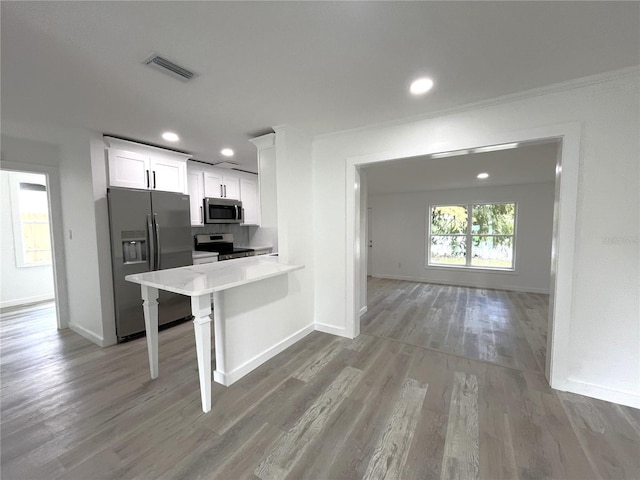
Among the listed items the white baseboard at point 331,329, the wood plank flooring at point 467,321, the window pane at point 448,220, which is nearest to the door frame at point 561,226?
the wood plank flooring at point 467,321

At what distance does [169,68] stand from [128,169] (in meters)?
2.07

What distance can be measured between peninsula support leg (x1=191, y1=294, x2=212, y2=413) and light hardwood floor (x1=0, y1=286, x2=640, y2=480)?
7.7 inches

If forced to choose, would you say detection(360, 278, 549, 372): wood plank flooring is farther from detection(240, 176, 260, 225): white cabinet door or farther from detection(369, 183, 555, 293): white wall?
detection(240, 176, 260, 225): white cabinet door

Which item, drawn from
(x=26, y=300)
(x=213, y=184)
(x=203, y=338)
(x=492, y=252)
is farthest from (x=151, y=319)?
(x=492, y=252)

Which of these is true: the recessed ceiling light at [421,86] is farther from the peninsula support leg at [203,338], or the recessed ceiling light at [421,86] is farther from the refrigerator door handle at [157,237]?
the refrigerator door handle at [157,237]

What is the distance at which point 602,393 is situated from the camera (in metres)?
2.01

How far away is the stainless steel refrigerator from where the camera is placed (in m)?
3.07

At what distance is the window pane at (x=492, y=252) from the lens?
233 inches

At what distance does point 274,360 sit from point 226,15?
273cm

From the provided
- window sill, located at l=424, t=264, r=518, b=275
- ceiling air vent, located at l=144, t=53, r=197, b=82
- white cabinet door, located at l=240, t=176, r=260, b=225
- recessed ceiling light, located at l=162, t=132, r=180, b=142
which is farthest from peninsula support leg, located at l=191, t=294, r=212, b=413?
window sill, located at l=424, t=264, r=518, b=275

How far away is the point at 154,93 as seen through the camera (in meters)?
2.03

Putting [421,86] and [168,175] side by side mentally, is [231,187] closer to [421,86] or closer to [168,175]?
[168,175]

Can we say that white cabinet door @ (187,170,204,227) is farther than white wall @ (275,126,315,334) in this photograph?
Yes

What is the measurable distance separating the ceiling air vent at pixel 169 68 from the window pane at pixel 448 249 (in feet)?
20.7
